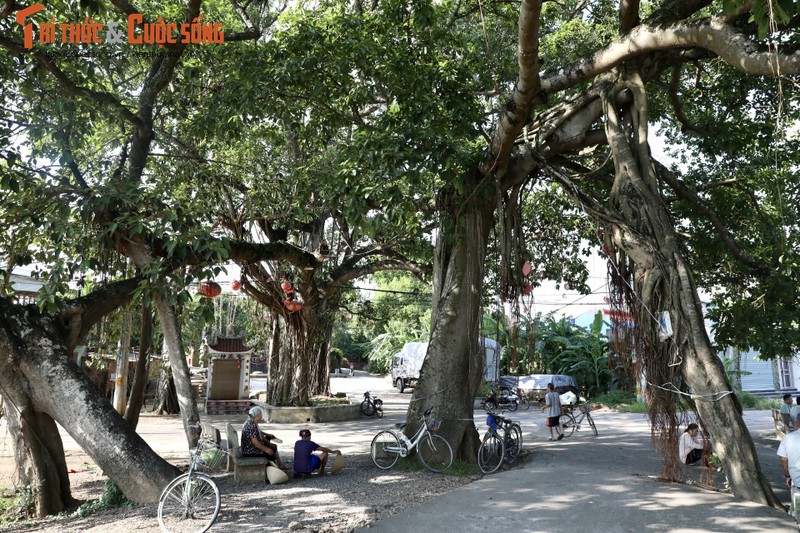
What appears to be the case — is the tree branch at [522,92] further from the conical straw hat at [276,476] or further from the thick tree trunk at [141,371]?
the thick tree trunk at [141,371]

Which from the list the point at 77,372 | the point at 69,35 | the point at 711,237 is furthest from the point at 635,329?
the point at 69,35

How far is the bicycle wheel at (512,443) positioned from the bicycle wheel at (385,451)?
1.75 meters

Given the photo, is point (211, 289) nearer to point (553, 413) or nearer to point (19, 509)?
point (19, 509)

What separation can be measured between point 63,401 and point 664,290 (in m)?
6.74

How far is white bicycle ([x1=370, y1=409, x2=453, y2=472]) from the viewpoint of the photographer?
27.2 ft

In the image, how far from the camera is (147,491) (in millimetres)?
6320

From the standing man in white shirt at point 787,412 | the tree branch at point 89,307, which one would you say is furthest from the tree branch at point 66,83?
the standing man in white shirt at point 787,412

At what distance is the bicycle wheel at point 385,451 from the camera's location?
8516 millimetres

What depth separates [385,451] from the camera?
8.59 meters

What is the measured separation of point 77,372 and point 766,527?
22.8 feet

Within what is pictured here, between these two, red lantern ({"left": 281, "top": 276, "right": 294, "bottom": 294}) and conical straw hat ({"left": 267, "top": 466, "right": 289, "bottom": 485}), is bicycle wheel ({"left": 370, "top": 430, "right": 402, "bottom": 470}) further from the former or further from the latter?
red lantern ({"left": 281, "top": 276, "right": 294, "bottom": 294})

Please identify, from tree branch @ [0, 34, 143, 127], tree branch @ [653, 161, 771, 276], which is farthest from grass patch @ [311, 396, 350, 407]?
tree branch @ [653, 161, 771, 276]

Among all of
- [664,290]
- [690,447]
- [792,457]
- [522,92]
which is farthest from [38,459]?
[690,447]

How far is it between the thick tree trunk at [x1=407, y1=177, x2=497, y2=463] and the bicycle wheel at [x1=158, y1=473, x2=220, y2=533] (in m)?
3.65
